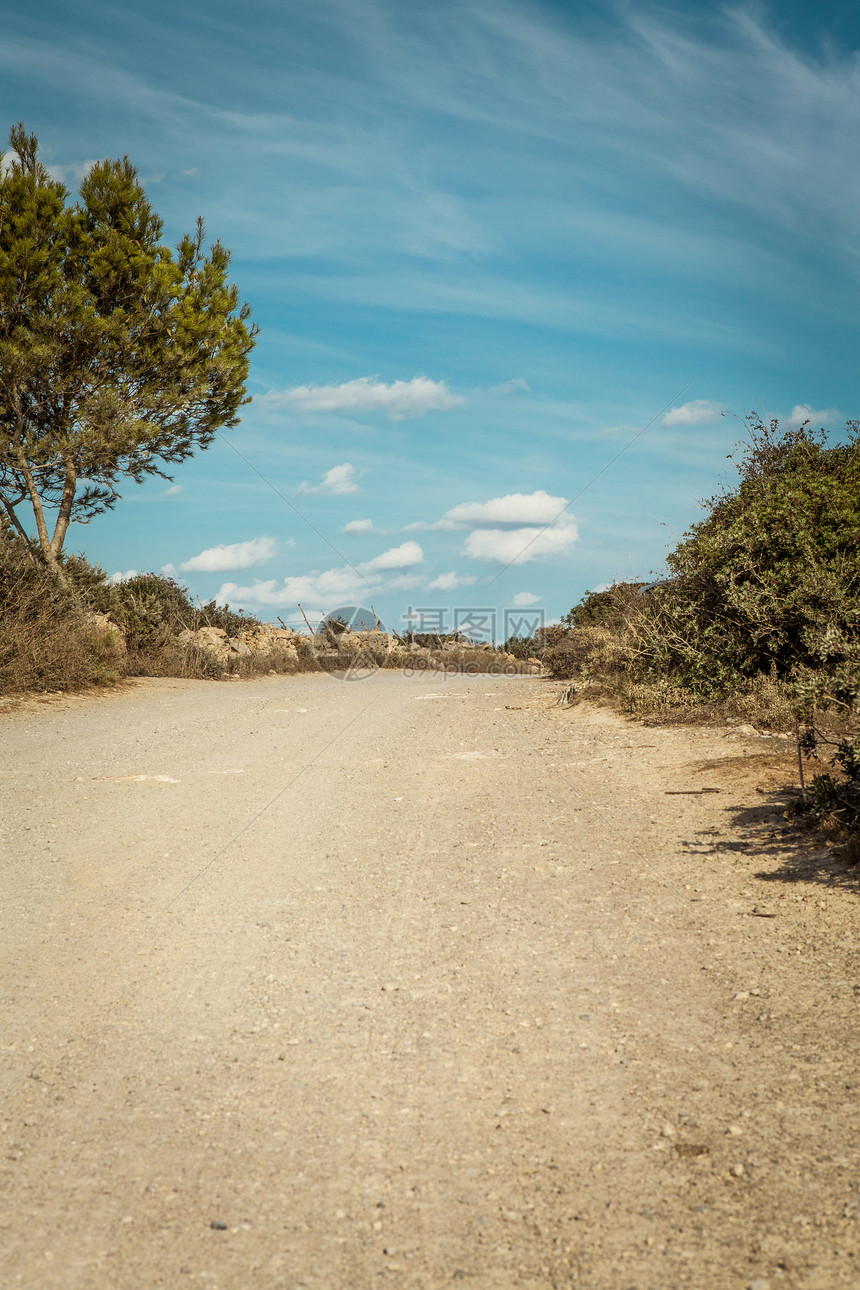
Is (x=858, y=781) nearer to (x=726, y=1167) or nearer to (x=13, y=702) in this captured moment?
(x=726, y=1167)

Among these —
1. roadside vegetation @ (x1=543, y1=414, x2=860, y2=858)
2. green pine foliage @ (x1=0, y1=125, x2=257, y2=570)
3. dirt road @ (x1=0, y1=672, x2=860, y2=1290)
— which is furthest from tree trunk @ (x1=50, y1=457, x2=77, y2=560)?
dirt road @ (x1=0, y1=672, x2=860, y2=1290)

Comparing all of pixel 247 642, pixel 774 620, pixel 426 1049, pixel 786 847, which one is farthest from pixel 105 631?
pixel 426 1049

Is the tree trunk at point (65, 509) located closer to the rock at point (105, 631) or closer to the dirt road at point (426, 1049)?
the rock at point (105, 631)

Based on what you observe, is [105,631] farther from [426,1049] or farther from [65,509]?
[426,1049]

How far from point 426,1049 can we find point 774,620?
620cm

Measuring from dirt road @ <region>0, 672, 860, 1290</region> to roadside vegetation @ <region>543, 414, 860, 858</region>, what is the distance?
993 millimetres

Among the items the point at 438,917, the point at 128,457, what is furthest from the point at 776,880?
the point at 128,457

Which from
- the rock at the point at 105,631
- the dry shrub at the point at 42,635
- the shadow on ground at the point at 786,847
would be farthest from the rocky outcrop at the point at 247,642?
the shadow on ground at the point at 786,847

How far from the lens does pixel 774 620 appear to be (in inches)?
307

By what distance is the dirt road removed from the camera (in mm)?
2002

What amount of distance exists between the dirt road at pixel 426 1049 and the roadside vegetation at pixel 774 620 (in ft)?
3.26

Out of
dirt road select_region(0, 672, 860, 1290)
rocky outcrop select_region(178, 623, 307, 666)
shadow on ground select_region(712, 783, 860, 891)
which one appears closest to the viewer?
dirt road select_region(0, 672, 860, 1290)

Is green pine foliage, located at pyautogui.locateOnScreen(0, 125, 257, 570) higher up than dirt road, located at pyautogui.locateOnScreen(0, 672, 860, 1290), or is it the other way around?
green pine foliage, located at pyautogui.locateOnScreen(0, 125, 257, 570)

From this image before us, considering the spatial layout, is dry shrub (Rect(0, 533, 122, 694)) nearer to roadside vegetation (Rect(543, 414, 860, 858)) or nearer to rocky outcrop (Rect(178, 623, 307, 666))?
rocky outcrop (Rect(178, 623, 307, 666))
